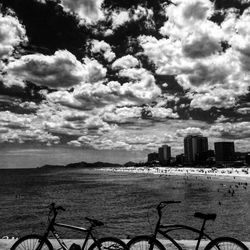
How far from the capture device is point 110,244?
20.4ft

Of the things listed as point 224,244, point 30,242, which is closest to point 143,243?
point 224,244

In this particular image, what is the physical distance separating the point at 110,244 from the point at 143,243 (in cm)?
67

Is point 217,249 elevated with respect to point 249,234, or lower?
elevated

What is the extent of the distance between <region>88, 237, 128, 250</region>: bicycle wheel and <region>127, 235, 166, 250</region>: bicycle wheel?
207 millimetres

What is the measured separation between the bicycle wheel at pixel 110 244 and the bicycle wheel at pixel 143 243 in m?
0.21

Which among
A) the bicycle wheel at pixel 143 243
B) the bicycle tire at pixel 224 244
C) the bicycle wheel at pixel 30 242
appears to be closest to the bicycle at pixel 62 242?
the bicycle wheel at pixel 30 242

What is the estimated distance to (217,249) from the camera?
20.0 ft

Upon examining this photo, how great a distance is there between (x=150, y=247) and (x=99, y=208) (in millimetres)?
48358

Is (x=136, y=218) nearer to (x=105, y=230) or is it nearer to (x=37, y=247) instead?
(x=105, y=230)

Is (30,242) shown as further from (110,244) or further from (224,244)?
(224,244)

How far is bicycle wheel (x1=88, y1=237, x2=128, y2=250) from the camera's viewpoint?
20.0ft

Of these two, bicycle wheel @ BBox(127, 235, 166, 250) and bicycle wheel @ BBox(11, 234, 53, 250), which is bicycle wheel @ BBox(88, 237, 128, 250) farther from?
bicycle wheel @ BBox(11, 234, 53, 250)

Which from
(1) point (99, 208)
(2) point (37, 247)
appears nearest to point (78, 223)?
(1) point (99, 208)

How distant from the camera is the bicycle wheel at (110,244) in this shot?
609cm
